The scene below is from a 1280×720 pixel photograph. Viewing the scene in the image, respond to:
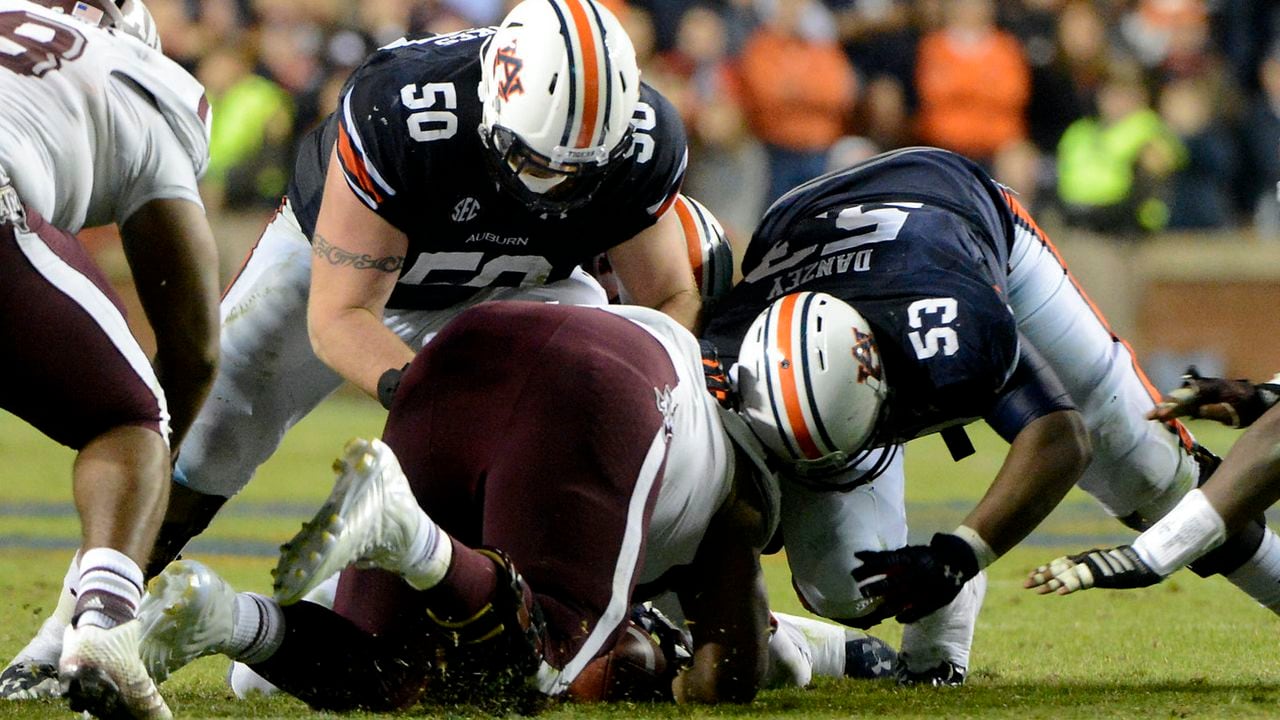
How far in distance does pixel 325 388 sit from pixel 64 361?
→ 1545 mm

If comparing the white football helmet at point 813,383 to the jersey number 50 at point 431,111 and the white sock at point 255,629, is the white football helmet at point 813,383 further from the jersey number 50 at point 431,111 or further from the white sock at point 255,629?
the white sock at point 255,629

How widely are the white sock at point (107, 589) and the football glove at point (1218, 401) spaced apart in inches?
88.1

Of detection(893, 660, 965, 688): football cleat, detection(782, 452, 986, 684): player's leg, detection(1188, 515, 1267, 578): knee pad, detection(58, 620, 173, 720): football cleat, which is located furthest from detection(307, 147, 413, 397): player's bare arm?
detection(1188, 515, 1267, 578): knee pad

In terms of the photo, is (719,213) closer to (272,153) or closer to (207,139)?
(272,153)

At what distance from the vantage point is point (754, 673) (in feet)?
12.4

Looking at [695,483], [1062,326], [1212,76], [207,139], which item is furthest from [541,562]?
[1212,76]

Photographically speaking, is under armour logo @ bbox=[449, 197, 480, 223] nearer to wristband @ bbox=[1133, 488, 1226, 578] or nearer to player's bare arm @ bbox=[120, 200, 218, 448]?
player's bare arm @ bbox=[120, 200, 218, 448]

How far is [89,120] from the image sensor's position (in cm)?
373

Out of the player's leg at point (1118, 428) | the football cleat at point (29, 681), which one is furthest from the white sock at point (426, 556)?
the player's leg at point (1118, 428)

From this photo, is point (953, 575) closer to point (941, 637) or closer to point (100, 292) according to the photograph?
point (941, 637)

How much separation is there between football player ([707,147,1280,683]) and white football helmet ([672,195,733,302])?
0.17 meters

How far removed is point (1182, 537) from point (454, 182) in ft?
5.96

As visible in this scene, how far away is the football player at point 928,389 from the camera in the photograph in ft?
12.9

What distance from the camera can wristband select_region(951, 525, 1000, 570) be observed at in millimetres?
4066
